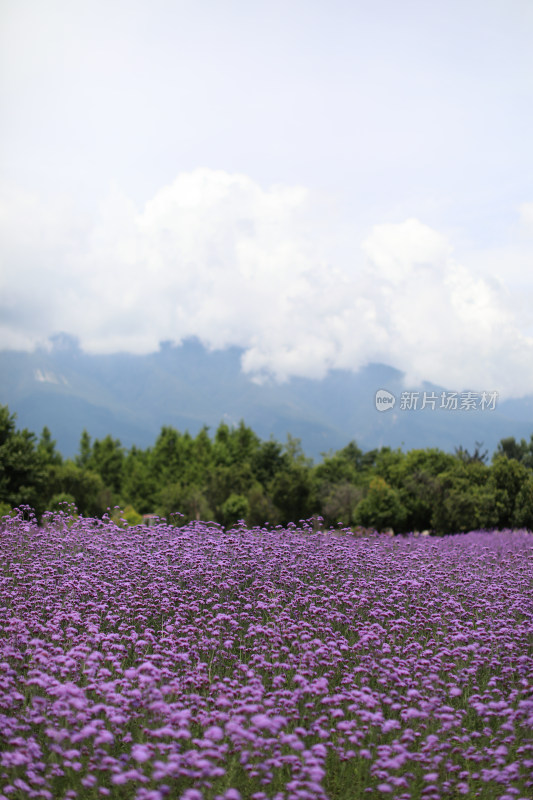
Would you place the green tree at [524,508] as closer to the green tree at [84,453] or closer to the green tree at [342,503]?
the green tree at [342,503]

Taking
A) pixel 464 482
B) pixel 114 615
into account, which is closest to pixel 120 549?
pixel 114 615

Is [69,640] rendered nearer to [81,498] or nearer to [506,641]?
[506,641]

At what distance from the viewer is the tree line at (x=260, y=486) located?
92.4ft

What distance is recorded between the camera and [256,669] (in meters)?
6.50

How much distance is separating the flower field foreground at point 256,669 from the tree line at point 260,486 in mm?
2537

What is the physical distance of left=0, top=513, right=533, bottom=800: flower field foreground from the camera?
15.1 feet

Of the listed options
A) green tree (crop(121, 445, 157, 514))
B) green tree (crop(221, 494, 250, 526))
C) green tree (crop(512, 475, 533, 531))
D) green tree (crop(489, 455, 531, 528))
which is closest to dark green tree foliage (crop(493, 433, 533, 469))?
green tree (crop(489, 455, 531, 528))

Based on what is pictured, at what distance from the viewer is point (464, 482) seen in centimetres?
3102

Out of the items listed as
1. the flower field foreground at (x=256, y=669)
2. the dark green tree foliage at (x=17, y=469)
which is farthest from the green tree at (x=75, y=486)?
the flower field foreground at (x=256, y=669)

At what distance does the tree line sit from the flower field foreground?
2537 millimetres

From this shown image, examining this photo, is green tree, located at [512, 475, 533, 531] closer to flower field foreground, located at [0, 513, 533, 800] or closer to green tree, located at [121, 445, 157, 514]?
flower field foreground, located at [0, 513, 533, 800]

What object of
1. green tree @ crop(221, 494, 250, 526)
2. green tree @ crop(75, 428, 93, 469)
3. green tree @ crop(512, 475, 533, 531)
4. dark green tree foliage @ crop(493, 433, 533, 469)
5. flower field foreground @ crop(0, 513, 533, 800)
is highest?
dark green tree foliage @ crop(493, 433, 533, 469)

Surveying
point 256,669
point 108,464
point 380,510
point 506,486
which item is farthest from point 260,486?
point 256,669

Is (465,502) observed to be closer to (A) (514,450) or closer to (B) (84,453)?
(A) (514,450)
